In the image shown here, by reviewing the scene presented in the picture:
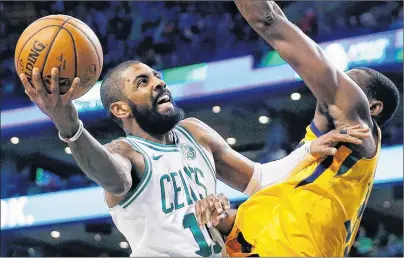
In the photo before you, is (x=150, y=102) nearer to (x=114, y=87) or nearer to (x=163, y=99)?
(x=163, y=99)

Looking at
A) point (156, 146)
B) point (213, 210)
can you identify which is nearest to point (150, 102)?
point (156, 146)

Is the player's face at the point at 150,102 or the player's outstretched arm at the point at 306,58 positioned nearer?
the player's outstretched arm at the point at 306,58

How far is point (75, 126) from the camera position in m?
2.68

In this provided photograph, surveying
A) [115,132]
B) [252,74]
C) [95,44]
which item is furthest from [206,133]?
[115,132]

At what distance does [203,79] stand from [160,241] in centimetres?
680

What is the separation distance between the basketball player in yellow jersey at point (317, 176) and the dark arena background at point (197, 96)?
5.74 meters

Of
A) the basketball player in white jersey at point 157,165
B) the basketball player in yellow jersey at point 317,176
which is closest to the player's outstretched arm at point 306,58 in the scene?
the basketball player in yellow jersey at point 317,176

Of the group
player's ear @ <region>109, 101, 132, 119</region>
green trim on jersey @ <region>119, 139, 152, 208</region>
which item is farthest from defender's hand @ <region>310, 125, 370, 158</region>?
player's ear @ <region>109, 101, 132, 119</region>

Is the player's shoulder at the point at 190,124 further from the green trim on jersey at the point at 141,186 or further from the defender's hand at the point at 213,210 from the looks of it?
the defender's hand at the point at 213,210

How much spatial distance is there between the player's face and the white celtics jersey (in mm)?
130

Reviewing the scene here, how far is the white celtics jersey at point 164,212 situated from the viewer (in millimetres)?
3234

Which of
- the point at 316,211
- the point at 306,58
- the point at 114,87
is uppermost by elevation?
the point at 306,58

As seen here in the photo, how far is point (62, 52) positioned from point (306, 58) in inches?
43.8

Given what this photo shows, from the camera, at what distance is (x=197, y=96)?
32.5 ft
